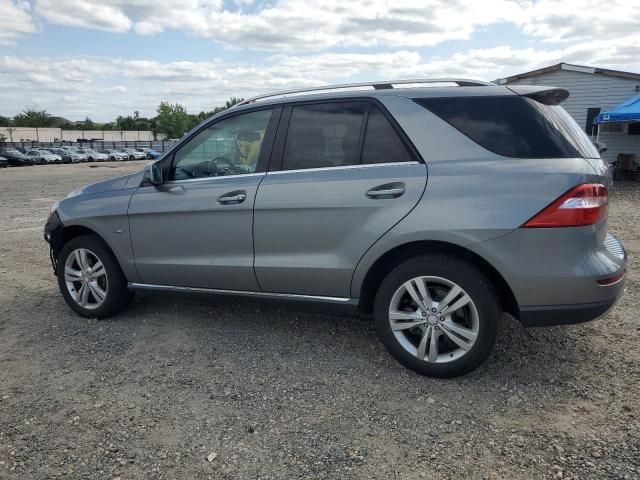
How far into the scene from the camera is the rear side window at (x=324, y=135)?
3.59m

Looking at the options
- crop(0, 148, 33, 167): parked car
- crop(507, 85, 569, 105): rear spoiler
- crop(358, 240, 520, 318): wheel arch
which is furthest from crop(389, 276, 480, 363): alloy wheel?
crop(0, 148, 33, 167): parked car

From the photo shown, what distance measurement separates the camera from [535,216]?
9.83 ft

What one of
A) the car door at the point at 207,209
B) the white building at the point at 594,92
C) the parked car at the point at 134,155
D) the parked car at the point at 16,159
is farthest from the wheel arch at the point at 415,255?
the parked car at the point at 134,155

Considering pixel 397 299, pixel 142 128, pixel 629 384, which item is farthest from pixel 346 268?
pixel 142 128

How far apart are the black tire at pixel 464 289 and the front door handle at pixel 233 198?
1.20 m

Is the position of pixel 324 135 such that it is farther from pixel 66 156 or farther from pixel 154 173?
pixel 66 156

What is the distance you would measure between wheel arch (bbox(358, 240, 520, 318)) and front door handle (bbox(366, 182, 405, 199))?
1.07 feet

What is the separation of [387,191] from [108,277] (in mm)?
2612

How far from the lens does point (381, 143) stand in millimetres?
3488

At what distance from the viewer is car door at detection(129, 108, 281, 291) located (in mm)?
3869

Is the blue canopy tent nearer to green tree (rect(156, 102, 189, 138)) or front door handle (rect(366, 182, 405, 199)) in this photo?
front door handle (rect(366, 182, 405, 199))

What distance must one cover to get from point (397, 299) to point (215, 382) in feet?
4.31

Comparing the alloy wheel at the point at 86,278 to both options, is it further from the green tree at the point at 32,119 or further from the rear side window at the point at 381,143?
the green tree at the point at 32,119

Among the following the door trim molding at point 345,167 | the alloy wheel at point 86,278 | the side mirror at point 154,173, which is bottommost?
the alloy wheel at point 86,278
